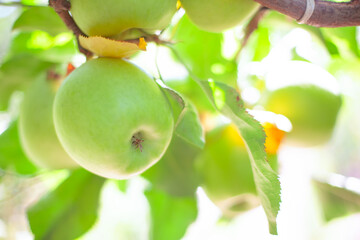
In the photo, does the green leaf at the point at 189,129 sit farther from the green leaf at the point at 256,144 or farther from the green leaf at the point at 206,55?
the green leaf at the point at 206,55

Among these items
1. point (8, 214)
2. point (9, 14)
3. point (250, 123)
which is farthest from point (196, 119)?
point (8, 214)

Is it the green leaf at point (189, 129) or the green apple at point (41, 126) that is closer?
the green leaf at point (189, 129)

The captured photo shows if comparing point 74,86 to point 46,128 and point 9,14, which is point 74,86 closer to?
point 46,128

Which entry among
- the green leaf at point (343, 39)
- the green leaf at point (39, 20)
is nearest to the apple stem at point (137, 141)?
the green leaf at point (39, 20)

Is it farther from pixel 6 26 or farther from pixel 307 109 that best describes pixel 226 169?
pixel 6 26

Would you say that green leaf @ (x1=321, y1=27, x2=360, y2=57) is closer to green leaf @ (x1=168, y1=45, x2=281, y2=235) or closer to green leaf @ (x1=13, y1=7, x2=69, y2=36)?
green leaf @ (x1=168, y1=45, x2=281, y2=235)

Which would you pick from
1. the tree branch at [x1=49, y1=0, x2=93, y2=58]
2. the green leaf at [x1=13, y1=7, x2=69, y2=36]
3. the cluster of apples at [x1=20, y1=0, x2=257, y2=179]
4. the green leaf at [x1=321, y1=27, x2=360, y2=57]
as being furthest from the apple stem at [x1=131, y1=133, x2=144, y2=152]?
the green leaf at [x1=321, y1=27, x2=360, y2=57]
